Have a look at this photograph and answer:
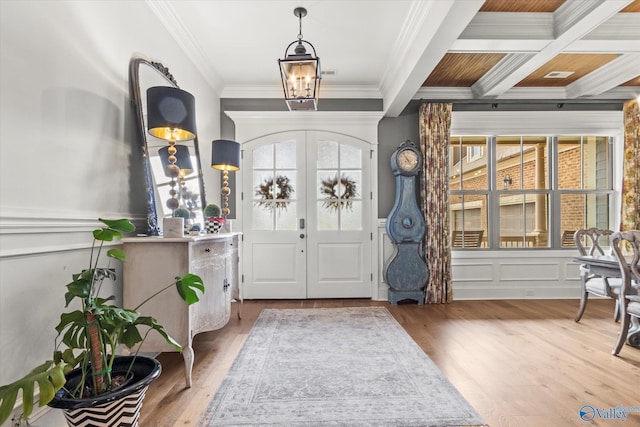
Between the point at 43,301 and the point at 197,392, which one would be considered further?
the point at 197,392

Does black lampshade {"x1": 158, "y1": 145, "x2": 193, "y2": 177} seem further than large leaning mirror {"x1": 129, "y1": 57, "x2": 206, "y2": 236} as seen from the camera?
Yes

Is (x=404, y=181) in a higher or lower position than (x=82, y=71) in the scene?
lower

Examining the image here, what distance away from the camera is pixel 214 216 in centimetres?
301

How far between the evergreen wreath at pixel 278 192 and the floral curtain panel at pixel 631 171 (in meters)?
4.24

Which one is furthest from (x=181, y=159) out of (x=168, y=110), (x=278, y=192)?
(x=278, y=192)

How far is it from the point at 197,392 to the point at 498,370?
202 cm

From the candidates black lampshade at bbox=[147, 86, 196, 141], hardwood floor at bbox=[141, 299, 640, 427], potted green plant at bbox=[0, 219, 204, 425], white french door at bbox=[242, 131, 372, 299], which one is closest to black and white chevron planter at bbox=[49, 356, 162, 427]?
potted green plant at bbox=[0, 219, 204, 425]

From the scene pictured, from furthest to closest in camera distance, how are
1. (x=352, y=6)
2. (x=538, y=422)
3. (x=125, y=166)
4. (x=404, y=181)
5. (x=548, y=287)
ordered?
(x=548, y=287) → (x=404, y=181) → (x=352, y=6) → (x=125, y=166) → (x=538, y=422)

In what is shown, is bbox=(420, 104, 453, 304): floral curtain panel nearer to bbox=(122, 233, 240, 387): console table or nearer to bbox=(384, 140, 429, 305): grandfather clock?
bbox=(384, 140, 429, 305): grandfather clock

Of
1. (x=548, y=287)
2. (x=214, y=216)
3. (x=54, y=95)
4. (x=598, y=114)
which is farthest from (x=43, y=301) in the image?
(x=598, y=114)

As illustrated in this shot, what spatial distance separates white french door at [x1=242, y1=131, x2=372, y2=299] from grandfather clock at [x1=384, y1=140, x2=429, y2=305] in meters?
0.40

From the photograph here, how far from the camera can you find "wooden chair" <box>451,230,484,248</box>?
460cm

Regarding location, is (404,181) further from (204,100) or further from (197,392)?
(197,392)

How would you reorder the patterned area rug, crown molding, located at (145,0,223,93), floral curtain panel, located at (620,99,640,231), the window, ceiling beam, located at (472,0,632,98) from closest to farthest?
the patterned area rug → ceiling beam, located at (472,0,632,98) → crown molding, located at (145,0,223,93) → floral curtain panel, located at (620,99,640,231) → the window
